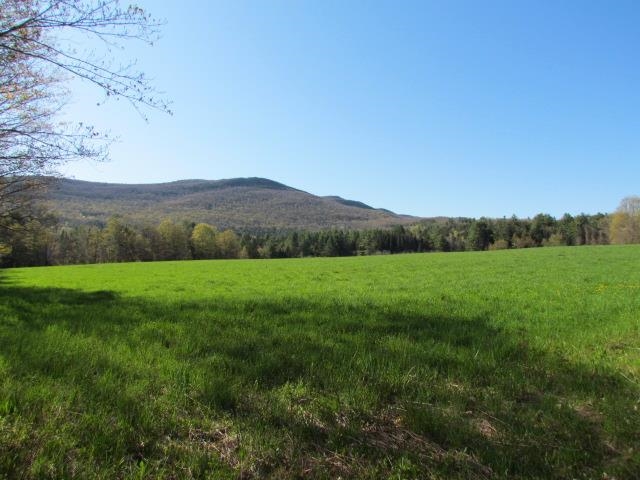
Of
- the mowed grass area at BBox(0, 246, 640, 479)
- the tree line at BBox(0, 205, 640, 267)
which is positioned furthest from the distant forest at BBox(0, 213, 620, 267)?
the mowed grass area at BBox(0, 246, 640, 479)

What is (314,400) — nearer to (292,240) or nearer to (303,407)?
(303,407)

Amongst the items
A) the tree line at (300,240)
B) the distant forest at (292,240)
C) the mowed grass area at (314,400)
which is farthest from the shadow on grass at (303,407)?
the distant forest at (292,240)

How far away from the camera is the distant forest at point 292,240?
90500mm

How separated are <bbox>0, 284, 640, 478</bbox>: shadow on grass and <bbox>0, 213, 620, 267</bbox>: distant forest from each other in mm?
86259

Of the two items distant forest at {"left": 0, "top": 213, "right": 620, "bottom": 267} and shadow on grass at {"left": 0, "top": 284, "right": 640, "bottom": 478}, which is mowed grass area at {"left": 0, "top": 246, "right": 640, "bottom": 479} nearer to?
shadow on grass at {"left": 0, "top": 284, "right": 640, "bottom": 478}

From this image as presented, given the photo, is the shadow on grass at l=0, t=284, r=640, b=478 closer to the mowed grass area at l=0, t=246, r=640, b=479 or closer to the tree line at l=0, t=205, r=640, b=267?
the mowed grass area at l=0, t=246, r=640, b=479

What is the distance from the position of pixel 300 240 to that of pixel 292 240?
2487mm

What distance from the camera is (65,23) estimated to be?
574cm

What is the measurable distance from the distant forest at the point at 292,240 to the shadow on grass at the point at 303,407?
86259mm

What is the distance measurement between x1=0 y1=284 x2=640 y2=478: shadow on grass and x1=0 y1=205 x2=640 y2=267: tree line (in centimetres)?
8275

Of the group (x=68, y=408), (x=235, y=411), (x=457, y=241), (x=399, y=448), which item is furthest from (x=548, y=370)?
(x=457, y=241)

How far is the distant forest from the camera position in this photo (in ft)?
297

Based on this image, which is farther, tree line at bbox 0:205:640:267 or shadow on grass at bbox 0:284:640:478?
tree line at bbox 0:205:640:267

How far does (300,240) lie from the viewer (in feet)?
389
